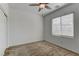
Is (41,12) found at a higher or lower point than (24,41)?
higher

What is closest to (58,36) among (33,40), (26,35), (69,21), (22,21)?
(69,21)

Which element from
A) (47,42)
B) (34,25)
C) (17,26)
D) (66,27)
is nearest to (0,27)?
(17,26)

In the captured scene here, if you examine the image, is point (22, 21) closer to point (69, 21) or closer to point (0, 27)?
point (0, 27)

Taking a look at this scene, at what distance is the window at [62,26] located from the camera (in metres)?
1.52

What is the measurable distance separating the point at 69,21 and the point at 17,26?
3.09ft

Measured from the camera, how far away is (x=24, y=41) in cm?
156

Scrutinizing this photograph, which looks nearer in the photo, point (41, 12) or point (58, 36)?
point (41, 12)

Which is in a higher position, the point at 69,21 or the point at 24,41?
the point at 69,21

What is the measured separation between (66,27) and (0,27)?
122cm

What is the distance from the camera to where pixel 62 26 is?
155 centimetres

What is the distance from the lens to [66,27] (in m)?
1.58

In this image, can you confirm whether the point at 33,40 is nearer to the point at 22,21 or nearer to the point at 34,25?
the point at 34,25

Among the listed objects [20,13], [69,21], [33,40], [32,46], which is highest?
[20,13]

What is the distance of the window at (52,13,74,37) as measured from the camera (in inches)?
59.9
